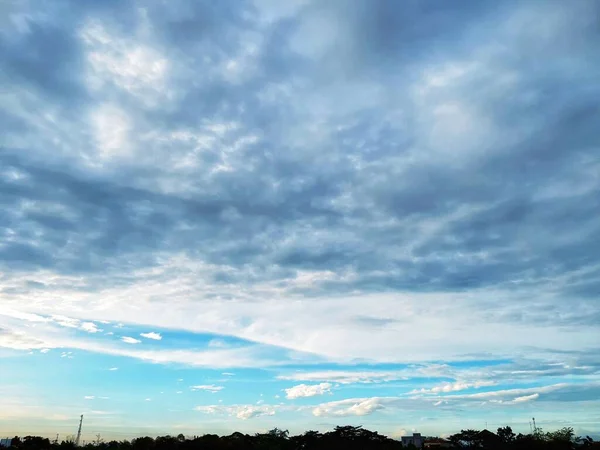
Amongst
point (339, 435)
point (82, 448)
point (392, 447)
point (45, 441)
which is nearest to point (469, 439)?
point (392, 447)

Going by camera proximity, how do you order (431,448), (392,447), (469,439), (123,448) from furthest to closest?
1. (431,448)
2. (123,448)
3. (469,439)
4. (392,447)

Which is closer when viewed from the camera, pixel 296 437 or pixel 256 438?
pixel 296 437

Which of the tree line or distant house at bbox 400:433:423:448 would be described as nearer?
the tree line

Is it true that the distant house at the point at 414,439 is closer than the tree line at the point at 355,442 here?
No

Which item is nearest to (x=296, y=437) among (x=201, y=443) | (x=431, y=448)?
(x=201, y=443)

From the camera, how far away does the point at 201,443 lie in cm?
9619

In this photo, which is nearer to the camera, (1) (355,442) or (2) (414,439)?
(1) (355,442)

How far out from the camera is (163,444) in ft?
338

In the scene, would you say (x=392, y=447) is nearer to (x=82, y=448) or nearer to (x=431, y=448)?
(x=431, y=448)

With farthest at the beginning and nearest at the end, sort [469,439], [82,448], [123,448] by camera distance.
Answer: [82,448], [123,448], [469,439]

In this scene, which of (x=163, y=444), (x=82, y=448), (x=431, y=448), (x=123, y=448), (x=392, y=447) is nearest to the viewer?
(x=392, y=447)

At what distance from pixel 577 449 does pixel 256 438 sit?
6229cm

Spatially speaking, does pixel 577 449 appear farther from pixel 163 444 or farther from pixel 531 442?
pixel 163 444

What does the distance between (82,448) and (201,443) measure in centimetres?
4852
